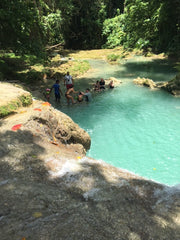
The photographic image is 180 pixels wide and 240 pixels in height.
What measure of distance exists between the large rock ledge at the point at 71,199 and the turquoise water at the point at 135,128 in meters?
3.22

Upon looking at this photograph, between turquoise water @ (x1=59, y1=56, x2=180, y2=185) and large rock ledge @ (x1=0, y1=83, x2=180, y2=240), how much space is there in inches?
127

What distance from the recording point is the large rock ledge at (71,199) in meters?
2.39

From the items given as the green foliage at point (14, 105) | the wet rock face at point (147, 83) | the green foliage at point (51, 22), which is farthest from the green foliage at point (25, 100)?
the green foliage at point (51, 22)

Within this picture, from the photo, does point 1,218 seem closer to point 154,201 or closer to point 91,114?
point 154,201

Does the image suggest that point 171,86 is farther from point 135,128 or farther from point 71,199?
point 71,199

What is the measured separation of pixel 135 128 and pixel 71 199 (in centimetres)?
711

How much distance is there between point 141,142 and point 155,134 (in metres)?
0.98

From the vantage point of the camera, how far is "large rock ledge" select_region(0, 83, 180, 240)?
2387mm

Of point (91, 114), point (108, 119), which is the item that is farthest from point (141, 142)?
point (91, 114)

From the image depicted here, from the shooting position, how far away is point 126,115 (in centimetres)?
1116

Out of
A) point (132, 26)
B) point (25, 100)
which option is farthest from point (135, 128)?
point (132, 26)

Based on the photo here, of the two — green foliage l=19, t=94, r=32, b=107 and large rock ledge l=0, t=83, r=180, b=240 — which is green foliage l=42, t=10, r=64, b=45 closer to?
green foliage l=19, t=94, r=32, b=107

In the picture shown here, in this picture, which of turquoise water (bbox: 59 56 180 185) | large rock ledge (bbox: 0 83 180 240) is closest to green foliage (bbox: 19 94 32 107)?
large rock ledge (bbox: 0 83 180 240)

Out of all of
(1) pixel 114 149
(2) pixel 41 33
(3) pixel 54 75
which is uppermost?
(2) pixel 41 33
